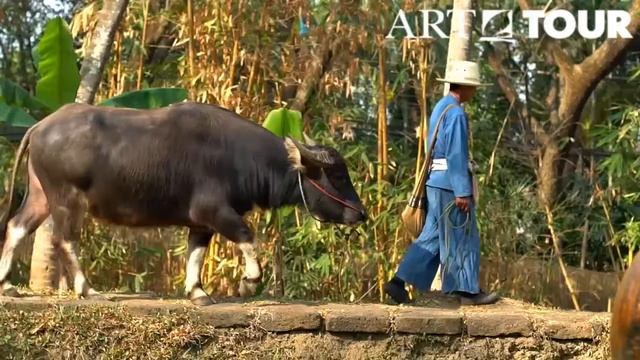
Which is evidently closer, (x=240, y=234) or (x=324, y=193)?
(x=240, y=234)

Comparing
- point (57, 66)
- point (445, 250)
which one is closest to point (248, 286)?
point (445, 250)

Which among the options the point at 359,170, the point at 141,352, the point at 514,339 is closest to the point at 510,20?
the point at 359,170

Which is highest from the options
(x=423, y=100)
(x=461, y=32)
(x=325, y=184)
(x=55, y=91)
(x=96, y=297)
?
(x=461, y=32)

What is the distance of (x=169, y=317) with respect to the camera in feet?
19.0

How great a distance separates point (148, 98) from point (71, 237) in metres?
2.14

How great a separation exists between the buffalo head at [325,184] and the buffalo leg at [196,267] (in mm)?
622

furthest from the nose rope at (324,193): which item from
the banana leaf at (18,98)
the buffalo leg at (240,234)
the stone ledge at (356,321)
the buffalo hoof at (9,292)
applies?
the banana leaf at (18,98)

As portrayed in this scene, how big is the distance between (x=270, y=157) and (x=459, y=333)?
4.72ft

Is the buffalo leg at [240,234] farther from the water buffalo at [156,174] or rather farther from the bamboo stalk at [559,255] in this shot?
the bamboo stalk at [559,255]

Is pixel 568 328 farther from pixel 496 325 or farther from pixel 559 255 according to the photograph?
pixel 559 255

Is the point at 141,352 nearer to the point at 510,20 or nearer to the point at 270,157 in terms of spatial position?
the point at 270,157

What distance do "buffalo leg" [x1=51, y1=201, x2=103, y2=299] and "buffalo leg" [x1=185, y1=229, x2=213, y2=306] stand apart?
1.62 ft

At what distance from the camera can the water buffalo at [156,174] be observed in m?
6.26

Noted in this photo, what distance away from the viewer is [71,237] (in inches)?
247
